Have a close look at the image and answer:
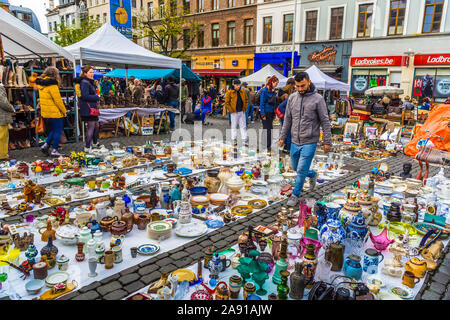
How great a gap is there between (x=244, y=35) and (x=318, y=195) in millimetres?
22592

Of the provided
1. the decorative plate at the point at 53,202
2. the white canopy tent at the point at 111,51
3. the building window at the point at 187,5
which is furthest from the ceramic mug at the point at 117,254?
the building window at the point at 187,5

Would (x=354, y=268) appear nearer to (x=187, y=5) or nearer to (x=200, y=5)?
(x=200, y=5)

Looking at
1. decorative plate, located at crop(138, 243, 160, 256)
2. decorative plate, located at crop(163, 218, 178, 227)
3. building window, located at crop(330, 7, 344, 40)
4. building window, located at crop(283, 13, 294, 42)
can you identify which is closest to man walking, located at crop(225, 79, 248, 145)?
decorative plate, located at crop(163, 218, 178, 227)

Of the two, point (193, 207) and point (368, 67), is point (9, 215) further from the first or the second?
point (368, 67)

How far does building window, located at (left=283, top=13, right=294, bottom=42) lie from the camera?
22.4 metres

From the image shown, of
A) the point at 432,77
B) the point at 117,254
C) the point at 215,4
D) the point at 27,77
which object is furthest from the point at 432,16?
the point at 117,254

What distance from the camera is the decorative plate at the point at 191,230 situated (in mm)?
3678

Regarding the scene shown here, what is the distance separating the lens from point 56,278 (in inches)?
108

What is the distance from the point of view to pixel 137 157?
7.04 metres

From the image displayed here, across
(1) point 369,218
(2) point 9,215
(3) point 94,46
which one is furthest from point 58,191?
(3) point 94,46

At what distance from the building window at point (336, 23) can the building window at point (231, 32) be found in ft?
26.9

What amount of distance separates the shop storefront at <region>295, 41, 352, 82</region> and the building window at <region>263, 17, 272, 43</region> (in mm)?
2990

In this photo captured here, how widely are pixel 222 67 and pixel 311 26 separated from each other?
8142 millimetres

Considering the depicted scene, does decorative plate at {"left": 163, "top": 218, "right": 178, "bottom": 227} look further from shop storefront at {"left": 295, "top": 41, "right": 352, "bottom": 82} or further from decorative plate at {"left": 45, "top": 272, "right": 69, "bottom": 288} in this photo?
shop storefront at {"left": 295, "top": 41, "right": 352, "bottom": 82}
